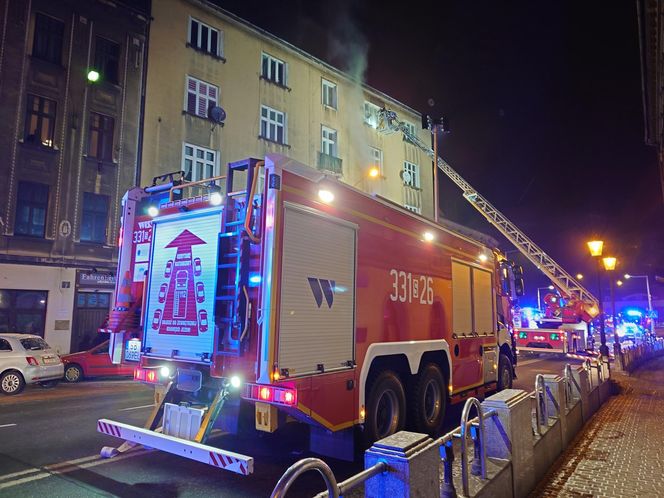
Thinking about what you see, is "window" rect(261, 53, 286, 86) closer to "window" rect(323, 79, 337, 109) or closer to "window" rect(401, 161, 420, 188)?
"window" rect(323, 79, 337, 109)

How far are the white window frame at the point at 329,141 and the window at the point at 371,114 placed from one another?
2.90 metres

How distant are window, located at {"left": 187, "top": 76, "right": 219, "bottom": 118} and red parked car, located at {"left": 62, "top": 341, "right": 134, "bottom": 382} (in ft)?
36.6

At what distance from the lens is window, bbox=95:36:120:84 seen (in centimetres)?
1820

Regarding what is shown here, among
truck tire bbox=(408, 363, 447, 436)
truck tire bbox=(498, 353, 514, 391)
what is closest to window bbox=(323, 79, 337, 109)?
truck tire bbox=(498, 353, 514, 391)

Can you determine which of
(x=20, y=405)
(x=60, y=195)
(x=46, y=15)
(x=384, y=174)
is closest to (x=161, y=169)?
(x=60, y=195)

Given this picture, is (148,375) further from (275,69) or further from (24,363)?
(275,69)

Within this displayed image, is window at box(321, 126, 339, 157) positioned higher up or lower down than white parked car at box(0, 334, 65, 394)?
higher up

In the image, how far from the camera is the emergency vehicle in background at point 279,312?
4.59m

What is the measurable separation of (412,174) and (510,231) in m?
7.25

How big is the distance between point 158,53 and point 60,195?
745 centimetres

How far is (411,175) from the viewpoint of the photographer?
99.1 feet

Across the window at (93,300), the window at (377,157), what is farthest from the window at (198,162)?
the window at (377,157)

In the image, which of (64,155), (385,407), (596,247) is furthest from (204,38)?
(385,407)

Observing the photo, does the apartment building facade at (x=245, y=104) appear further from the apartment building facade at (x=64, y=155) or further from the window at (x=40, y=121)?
the window at (x=40, y=121)
